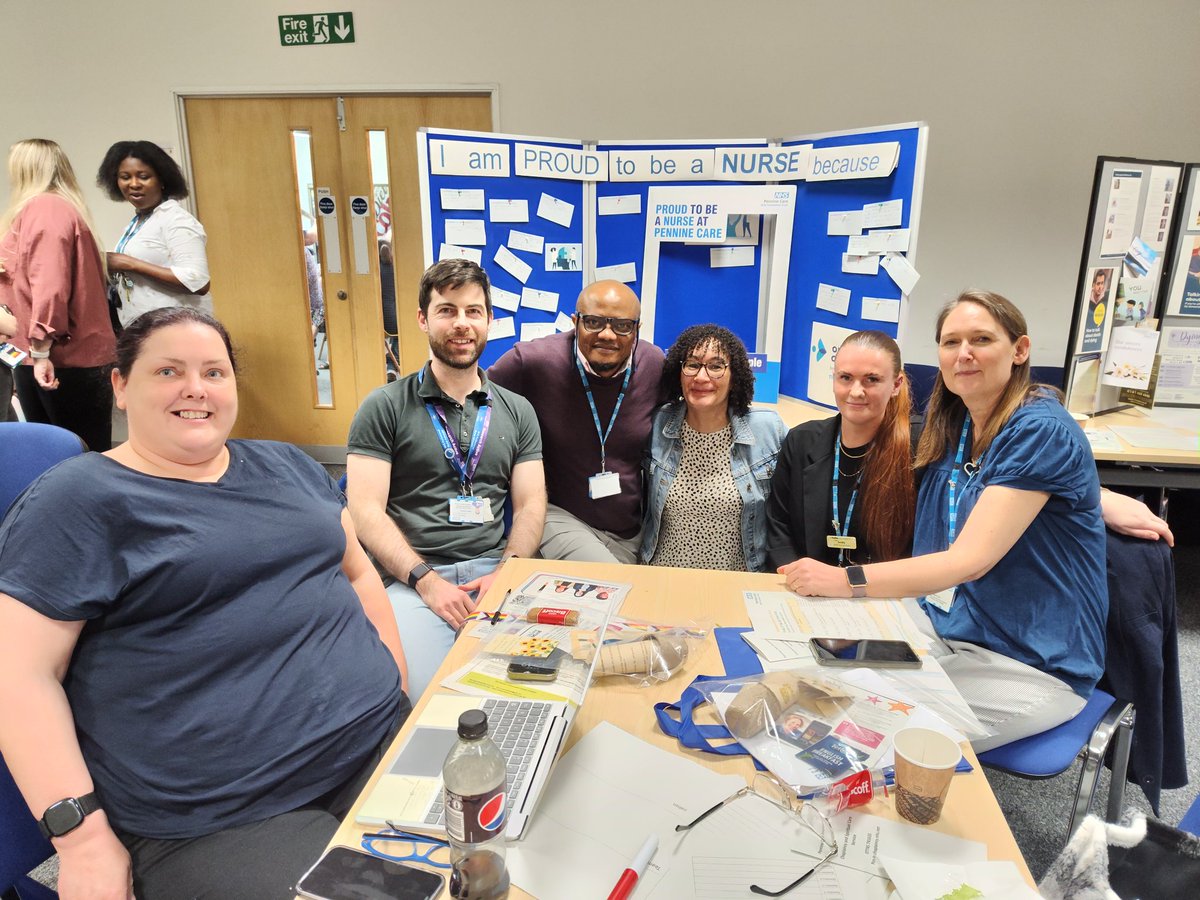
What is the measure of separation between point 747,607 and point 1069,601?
0.68 meters

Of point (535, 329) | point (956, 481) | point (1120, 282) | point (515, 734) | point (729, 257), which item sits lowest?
point (515, 734)

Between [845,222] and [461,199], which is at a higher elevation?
[461,199]

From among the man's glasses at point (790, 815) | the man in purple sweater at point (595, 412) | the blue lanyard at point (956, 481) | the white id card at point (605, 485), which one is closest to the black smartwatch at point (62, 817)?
the man's glasses at point (790, 815)

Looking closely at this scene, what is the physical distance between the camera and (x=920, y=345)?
4.16 m

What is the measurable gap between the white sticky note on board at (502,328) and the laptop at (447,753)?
2234 mm

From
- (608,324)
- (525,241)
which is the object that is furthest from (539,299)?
(608,324)

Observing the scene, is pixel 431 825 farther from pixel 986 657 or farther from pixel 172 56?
pixel 172 56

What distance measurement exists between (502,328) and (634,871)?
2.66m

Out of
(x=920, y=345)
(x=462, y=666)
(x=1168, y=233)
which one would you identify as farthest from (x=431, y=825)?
(x=920, y=345)

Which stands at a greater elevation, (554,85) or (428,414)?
(554,85)

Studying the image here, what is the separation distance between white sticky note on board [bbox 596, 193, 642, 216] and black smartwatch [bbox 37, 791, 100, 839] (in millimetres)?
2883

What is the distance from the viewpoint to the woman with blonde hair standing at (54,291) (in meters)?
2.89

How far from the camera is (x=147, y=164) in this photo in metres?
3.38

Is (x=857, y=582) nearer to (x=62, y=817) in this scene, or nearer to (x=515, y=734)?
(x=515, y=734)
